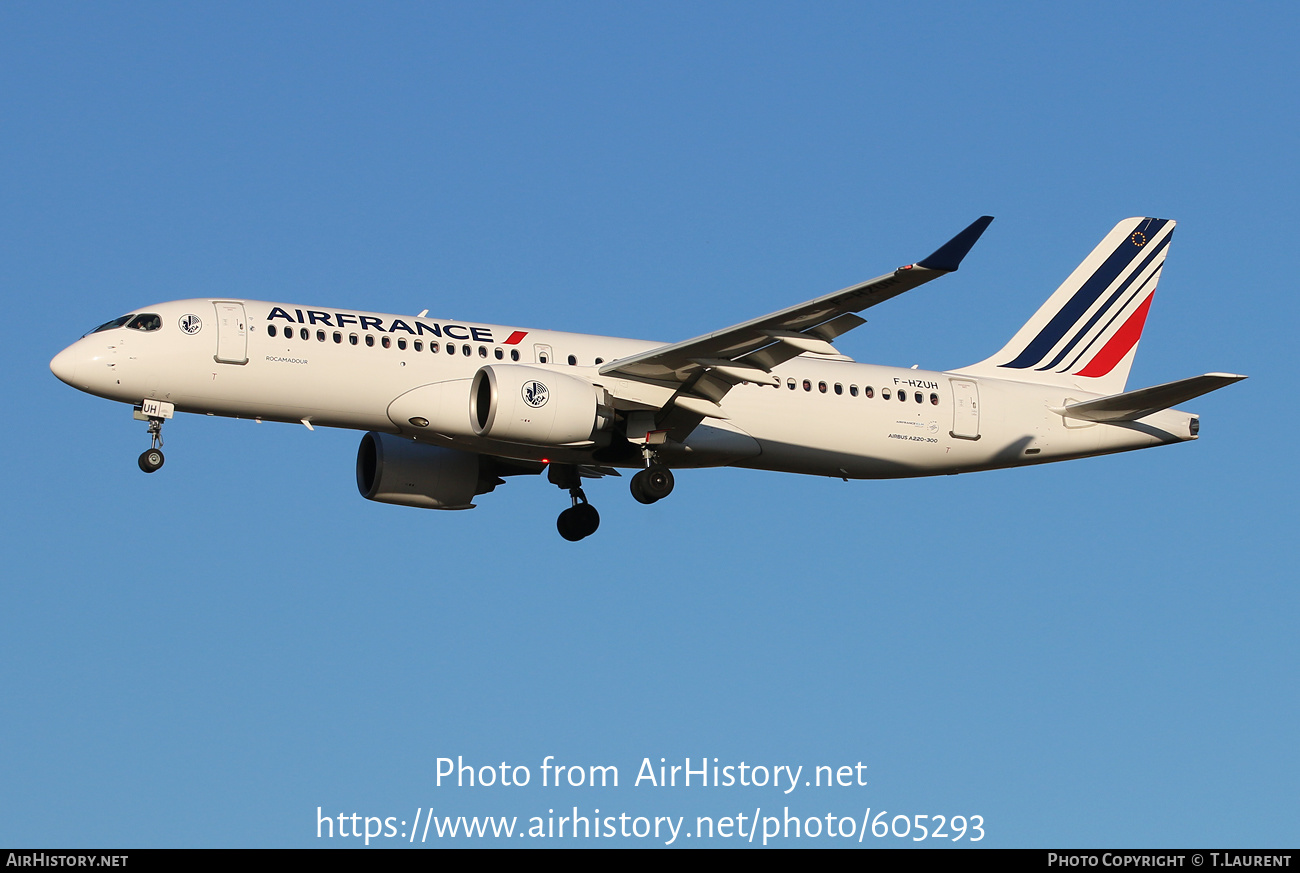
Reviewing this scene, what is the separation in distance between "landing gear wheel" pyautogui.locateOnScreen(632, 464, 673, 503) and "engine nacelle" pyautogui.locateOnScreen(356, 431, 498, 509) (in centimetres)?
513

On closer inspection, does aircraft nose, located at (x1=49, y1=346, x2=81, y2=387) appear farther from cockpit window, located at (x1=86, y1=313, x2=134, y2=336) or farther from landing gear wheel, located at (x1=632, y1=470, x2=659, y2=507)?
landing gear wheel, located at (x1=632, y1=470, x2=659, y2=507)

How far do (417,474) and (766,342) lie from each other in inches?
407

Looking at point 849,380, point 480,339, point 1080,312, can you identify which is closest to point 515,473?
point 480,339

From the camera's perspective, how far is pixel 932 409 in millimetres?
38281

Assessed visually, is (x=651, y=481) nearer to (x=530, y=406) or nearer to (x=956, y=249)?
(x=530, y=406)

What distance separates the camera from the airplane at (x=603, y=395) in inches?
1319

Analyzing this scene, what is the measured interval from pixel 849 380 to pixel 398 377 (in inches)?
421

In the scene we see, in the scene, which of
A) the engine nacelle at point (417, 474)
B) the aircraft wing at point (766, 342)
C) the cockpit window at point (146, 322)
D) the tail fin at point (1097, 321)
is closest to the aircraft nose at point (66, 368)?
the cockpit window at point (146, 322)

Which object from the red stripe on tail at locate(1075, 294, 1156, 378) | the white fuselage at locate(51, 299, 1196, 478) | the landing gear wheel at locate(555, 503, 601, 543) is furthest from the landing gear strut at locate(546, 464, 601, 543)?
the red stripe on tail at locate(1075, 294, 1156, 378)

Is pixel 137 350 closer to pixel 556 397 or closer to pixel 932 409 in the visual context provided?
pixel 556 397

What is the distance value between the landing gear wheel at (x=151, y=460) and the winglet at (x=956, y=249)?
16.6 m

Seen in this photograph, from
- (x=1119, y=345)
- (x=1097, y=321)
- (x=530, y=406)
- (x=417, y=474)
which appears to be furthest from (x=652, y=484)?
(x=1119, y=345)
